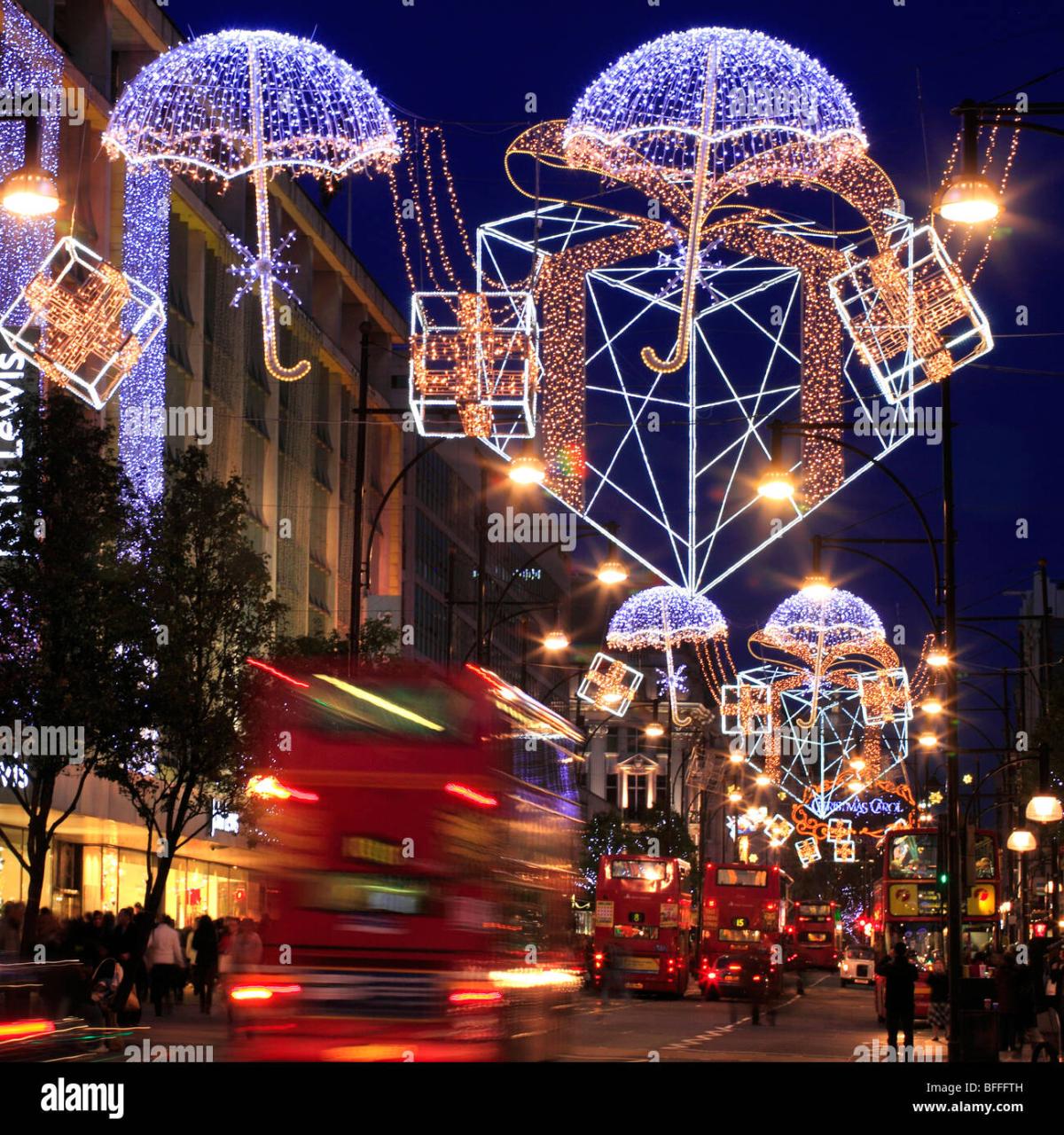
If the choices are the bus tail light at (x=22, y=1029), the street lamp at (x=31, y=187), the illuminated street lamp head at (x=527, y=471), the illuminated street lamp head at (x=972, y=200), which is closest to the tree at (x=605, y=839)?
the illuminated street lamp head at (x=527, y=471)

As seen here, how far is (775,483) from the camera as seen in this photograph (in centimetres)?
3028

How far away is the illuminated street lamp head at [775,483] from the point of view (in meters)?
30.2

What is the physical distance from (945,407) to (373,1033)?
17.1 meters

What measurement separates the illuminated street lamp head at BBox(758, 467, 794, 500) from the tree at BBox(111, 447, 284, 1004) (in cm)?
1003

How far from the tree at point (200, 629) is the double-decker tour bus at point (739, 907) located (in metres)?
27.9

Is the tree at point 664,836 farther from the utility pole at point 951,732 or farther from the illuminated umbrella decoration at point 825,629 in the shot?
the utility pole at point 951,732

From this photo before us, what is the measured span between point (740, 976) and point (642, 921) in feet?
28.4

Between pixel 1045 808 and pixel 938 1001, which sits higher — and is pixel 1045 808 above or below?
above

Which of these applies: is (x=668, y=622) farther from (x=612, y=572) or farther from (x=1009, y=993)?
(x=1009, y=993)

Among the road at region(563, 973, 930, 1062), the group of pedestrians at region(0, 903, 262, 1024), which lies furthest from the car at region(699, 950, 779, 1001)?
the group of pedestrians at region(0, 903, 262, 1024)

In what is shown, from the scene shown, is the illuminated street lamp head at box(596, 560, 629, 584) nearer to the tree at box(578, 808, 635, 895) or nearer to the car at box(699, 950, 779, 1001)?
the car at box(699, 950, 779, 1001)

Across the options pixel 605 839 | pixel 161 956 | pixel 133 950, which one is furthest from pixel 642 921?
pixel 605 839

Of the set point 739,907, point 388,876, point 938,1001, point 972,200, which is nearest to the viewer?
point 388,876

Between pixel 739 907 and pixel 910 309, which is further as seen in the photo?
pixel 739 907
